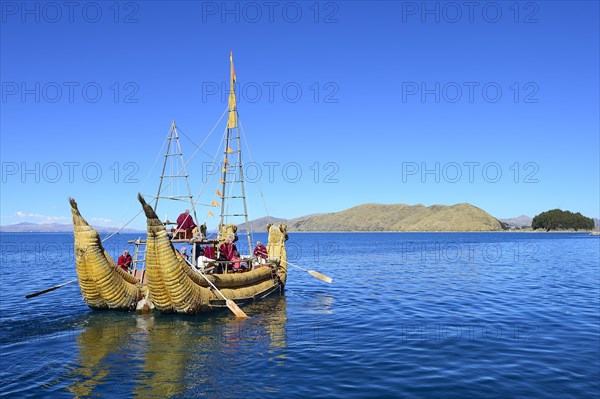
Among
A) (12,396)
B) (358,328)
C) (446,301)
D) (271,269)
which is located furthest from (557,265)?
(12,396)

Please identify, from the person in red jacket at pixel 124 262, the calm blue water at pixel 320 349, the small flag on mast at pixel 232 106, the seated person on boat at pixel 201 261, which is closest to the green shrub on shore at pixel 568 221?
the calm blue water at pixel 320 349

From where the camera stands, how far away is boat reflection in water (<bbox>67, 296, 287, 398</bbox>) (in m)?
11.2

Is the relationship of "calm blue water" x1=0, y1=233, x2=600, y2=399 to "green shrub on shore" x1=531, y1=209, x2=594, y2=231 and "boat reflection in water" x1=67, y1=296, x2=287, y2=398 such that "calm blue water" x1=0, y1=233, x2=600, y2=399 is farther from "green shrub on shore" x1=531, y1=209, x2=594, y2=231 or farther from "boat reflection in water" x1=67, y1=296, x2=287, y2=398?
"green shrub on shore" x1=531, y1=209, x2=594, y2=231

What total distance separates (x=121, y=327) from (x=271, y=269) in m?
10.9

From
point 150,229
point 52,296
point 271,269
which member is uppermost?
point 150,229

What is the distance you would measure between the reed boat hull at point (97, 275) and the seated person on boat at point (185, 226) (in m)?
3.05

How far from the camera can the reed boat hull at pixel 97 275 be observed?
19.2 meters

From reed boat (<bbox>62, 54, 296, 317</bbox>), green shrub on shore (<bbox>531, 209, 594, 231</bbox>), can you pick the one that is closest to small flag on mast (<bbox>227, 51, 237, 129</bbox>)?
reed boat (<bbox>62, 54, 296, 317</bbox>)

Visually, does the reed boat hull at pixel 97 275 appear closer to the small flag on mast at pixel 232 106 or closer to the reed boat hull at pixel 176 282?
the reed boat hull at pixel 176 282

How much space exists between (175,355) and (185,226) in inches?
355

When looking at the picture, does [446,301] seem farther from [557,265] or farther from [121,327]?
[557,265]

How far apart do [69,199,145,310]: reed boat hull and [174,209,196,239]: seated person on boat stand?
305 cm

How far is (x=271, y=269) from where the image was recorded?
1083 inches

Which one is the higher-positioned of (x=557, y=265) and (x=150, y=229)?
(x=150, y=229)
